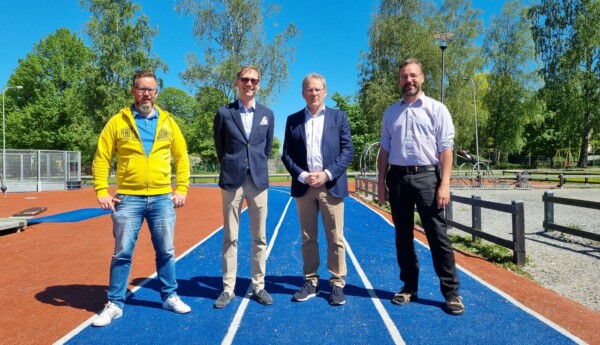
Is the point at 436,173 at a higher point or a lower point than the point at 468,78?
lower

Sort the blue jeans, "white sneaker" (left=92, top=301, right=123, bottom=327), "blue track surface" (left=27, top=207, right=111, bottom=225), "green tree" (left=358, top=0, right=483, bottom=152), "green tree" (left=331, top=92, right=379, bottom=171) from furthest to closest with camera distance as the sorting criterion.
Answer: "green tree" (left=331, top=92, right=379, bottom=171) < "green tree" (left=358, top=0, right=483, bottom=152) < "blue track surface" (left=27, top=207, right=111, bottom=225) < the blue jeans < "white sneaker" (left=92, top=301, right=123, bottom=327)

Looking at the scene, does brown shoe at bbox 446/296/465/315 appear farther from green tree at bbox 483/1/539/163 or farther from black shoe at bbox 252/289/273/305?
green tree at bbox 483/1/539/163

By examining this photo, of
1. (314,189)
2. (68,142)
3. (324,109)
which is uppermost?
(68,142)

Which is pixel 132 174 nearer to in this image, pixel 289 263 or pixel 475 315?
pixel 289 263

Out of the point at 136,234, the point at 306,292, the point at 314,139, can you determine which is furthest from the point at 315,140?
the point at 136,234

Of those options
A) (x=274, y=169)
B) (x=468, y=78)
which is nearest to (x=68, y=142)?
(x=274, y=169)

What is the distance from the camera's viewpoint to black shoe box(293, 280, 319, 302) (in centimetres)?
421

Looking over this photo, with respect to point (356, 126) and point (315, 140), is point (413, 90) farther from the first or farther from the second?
point (356, 126)

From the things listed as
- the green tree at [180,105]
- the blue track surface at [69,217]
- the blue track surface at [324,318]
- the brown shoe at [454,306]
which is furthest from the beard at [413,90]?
the green tree at [180,105]

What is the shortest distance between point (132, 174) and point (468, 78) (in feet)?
112

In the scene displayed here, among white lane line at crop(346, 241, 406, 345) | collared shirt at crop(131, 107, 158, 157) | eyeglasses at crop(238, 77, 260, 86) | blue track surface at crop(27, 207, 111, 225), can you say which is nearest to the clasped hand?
eyeglasses at crop(238, 77, 260, 86)

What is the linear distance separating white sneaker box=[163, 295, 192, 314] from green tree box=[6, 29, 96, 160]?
36.6 meters

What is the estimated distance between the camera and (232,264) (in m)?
4.15

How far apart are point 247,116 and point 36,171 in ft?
88.0
